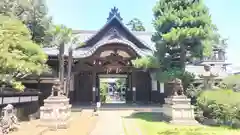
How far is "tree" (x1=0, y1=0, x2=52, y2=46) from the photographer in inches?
623

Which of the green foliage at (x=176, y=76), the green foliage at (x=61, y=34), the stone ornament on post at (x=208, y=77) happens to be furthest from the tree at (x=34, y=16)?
the stone ornament on post at (x=208, y=77)

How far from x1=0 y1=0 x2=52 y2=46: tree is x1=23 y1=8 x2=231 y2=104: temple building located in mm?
1797

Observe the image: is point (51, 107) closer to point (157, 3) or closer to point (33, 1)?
point (157, 3)

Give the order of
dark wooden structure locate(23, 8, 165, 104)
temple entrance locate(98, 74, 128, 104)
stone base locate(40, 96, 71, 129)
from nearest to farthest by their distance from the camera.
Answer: stone base locate(40, 96, 71, 129) < dark wooden structure locate(23, 8, 165, 104) < temple entrance locate(98, 74, 128, 104)

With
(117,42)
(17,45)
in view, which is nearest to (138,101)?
(117,42)

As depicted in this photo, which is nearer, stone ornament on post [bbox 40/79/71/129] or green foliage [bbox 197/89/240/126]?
stone ornament on post [bbox 40/79/71/129]

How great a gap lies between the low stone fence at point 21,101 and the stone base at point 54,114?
165 centimetres

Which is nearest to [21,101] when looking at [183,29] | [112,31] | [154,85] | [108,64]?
[108,64]

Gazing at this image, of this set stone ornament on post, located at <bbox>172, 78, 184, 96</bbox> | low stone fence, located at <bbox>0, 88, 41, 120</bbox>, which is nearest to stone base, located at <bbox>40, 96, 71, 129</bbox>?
low stone fence, located at <bbox>0, 88, 41, 120</bbox>

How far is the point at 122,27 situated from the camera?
21.5 metres

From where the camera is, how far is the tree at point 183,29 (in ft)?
39.2

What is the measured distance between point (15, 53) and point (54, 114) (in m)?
3.40

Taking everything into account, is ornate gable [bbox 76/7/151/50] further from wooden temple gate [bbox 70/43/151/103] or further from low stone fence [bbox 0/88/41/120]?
low stone fence [bbox 0/88/41/120]

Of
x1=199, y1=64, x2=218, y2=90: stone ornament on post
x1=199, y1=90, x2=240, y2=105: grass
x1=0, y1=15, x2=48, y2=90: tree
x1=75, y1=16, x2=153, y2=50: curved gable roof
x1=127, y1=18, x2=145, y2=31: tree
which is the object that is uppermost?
x1=127, y1=18, x2=145, y2=31: tree
